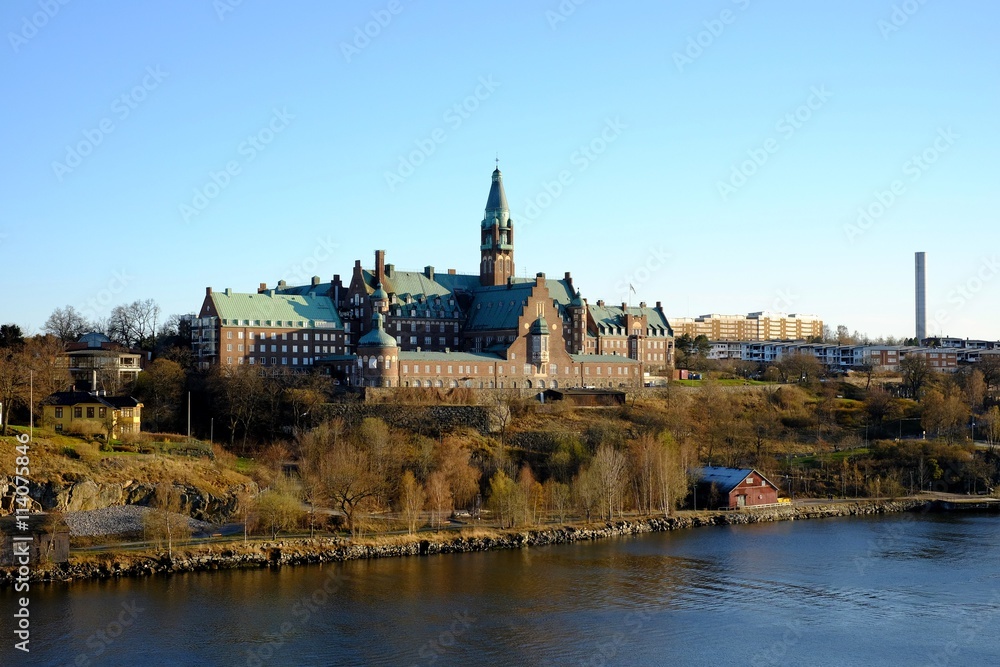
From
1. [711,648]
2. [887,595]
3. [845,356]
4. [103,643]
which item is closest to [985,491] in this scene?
[887,595]

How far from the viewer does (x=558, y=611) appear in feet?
153

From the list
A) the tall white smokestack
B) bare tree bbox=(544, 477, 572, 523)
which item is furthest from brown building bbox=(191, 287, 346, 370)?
the tall white smokestack

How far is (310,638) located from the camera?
42.2 meters

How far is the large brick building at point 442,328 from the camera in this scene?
95.7m

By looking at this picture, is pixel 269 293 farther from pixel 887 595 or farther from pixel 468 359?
pixel 887 595

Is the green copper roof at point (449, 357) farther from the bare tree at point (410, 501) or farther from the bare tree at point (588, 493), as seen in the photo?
the bare tree at point (410, 501)

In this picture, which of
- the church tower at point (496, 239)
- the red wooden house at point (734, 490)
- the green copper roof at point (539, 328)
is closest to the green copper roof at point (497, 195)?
the church tower at point (496, 239)

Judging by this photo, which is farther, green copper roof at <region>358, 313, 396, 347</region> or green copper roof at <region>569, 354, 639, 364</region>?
green copper roof at <region>569, 354, 639, 364</region>

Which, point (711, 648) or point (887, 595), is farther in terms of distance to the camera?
point (887, 595)

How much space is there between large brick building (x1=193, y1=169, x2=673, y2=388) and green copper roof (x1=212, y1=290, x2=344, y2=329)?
99mm

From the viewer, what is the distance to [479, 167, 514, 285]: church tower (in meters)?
113

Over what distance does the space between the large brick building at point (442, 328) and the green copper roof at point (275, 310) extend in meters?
0.10

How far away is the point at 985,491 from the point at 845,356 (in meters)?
83.1

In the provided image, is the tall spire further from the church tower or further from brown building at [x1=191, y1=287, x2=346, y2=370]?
brown building at [x1=191, y1=287, x2=346, y2=370]
